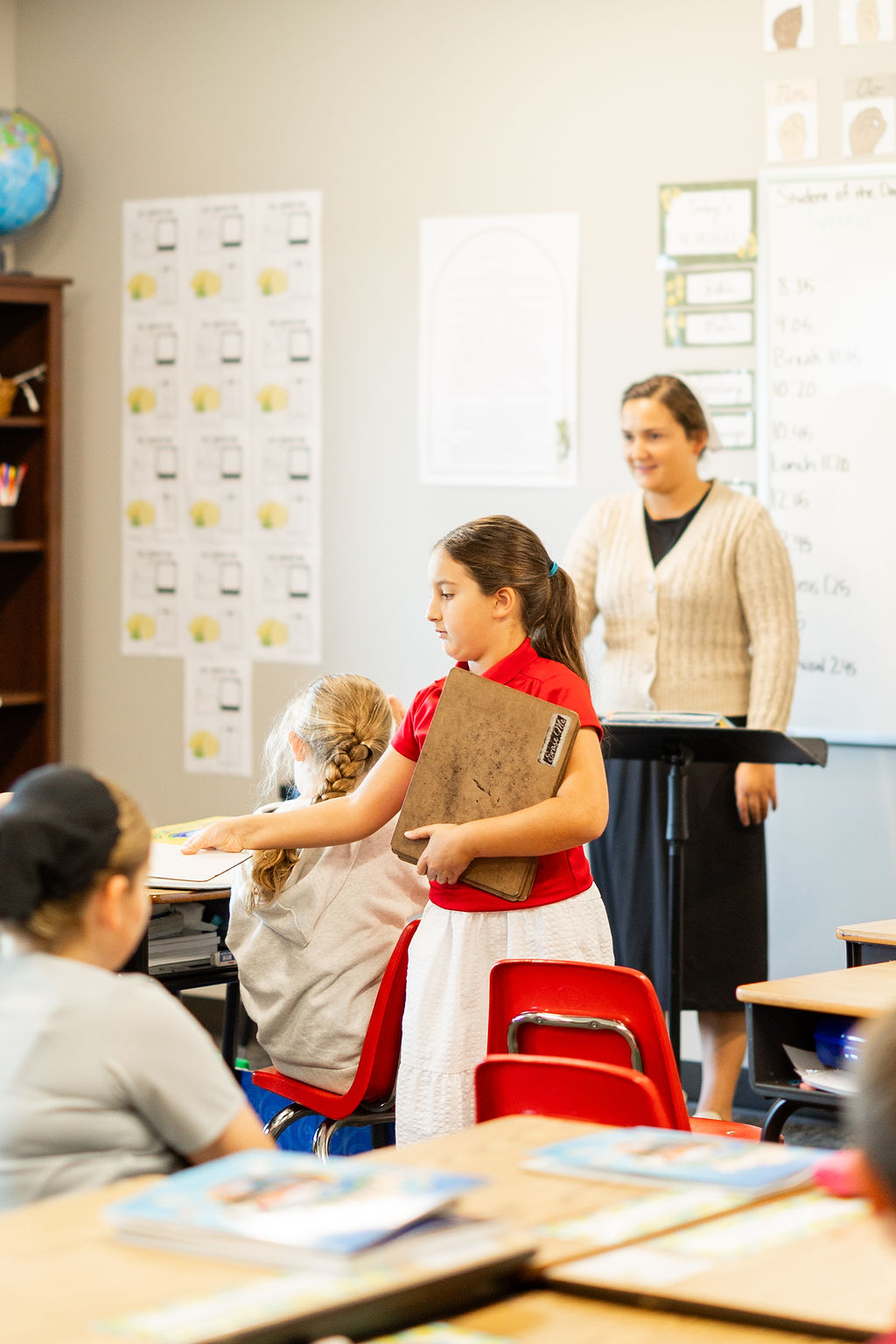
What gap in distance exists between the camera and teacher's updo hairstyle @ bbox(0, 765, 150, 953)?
4.58 ft

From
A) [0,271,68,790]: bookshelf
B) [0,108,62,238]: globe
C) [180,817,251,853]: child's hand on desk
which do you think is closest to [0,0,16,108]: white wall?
[0,108,62,238]: globe

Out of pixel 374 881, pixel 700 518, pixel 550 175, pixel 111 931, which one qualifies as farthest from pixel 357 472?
pixel 111 931

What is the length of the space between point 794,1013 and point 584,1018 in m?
0.46

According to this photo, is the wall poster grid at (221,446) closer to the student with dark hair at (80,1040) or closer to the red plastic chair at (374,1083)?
the red plastic chair at (374,1083)

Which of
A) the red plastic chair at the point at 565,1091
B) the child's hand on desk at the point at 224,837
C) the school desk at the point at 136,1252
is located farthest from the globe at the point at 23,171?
the school desk at the point at 136,1252

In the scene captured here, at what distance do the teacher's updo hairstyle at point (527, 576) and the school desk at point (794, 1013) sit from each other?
0.58 m

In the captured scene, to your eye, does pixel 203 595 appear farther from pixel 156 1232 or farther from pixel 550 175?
pixel 156 1232

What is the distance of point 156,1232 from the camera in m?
1.09

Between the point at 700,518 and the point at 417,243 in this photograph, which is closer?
the point at 700,518

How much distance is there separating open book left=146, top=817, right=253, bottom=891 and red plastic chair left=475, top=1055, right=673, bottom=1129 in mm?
862

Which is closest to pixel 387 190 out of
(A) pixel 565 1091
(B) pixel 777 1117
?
(B) pixel 777 1117

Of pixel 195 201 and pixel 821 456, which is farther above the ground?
pixel 195 201

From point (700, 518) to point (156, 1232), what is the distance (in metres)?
2.75

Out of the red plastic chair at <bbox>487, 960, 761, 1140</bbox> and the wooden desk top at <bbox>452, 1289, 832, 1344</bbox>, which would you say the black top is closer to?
the red plastic chair at <bbox>487, 960, 761, 1140</bbox>
